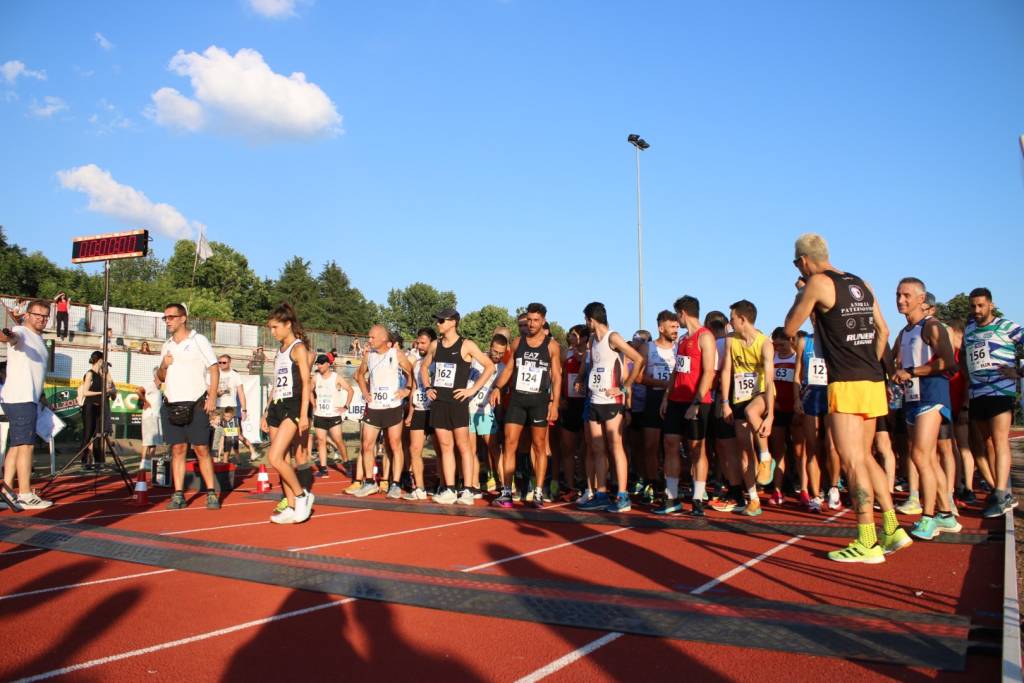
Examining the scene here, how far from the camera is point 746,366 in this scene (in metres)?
7.79

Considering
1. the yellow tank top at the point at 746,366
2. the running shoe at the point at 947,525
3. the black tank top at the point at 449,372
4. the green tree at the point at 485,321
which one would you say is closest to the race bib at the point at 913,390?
the running shoe at the point at 947,525

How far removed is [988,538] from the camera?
5977 millimetres

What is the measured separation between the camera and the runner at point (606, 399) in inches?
312

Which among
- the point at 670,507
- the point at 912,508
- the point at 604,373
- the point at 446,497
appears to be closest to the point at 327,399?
the point at 446,497

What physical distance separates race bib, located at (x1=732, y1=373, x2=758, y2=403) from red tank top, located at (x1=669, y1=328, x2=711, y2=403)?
1.58 ft

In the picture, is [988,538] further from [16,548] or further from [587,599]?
[16,548]

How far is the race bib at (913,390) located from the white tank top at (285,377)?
591 centimetres

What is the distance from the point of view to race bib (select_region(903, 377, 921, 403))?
21.0 feet

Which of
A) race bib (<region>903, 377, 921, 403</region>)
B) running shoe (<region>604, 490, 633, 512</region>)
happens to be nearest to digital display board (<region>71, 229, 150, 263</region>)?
running shoe (<region>604, 490, 633, 512</region>)

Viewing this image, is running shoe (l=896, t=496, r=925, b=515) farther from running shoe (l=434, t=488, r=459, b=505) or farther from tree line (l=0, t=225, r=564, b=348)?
tree line (l=0, t=225, r=564, b=348)

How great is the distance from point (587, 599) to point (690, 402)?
3.91 meters

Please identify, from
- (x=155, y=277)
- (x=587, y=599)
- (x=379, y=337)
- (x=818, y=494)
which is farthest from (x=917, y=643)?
(x=155, y=277)

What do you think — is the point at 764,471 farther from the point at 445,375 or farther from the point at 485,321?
the point at 485,321

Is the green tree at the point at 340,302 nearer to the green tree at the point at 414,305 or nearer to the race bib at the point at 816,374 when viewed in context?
the green tree at the point at 414,305
